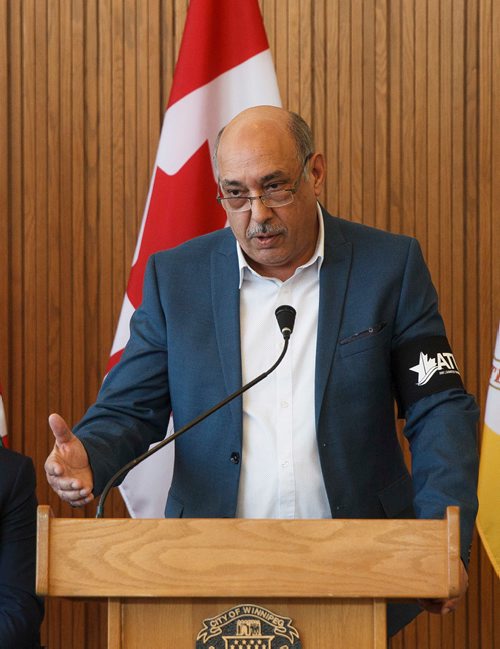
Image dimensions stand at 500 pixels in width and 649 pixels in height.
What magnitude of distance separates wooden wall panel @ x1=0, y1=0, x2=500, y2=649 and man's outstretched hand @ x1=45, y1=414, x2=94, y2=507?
192 centimetres

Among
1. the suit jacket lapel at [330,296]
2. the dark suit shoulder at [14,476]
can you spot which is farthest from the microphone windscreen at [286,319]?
the dark suit shoulder at [14,476]

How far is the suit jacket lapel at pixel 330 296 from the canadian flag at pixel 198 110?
1047mm

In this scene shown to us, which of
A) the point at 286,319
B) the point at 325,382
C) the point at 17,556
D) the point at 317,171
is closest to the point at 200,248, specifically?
the point at 317,171

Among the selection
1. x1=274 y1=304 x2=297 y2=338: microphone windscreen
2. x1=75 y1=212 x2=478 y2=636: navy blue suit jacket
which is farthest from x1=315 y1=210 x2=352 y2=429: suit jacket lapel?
x1=274 y1=304 x2=297 y2=338: microphone windscreen

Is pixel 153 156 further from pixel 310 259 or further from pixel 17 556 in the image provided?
pixel 17 556

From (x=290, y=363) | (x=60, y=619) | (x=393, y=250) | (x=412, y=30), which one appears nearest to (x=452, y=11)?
(x=412, y=30)

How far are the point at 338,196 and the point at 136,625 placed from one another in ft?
8.14

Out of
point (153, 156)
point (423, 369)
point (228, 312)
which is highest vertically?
point (153, 156)

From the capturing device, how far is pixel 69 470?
6.32 ft

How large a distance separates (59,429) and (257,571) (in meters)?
0.48

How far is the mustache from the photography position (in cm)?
224

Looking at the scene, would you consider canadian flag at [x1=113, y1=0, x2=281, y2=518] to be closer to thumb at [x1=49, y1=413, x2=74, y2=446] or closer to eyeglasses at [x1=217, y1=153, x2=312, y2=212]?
eyeglasses at [x1=217, y1=153, x2=312, y2=212]

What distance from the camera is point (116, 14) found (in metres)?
3.87

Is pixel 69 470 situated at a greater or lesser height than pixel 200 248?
lesser
